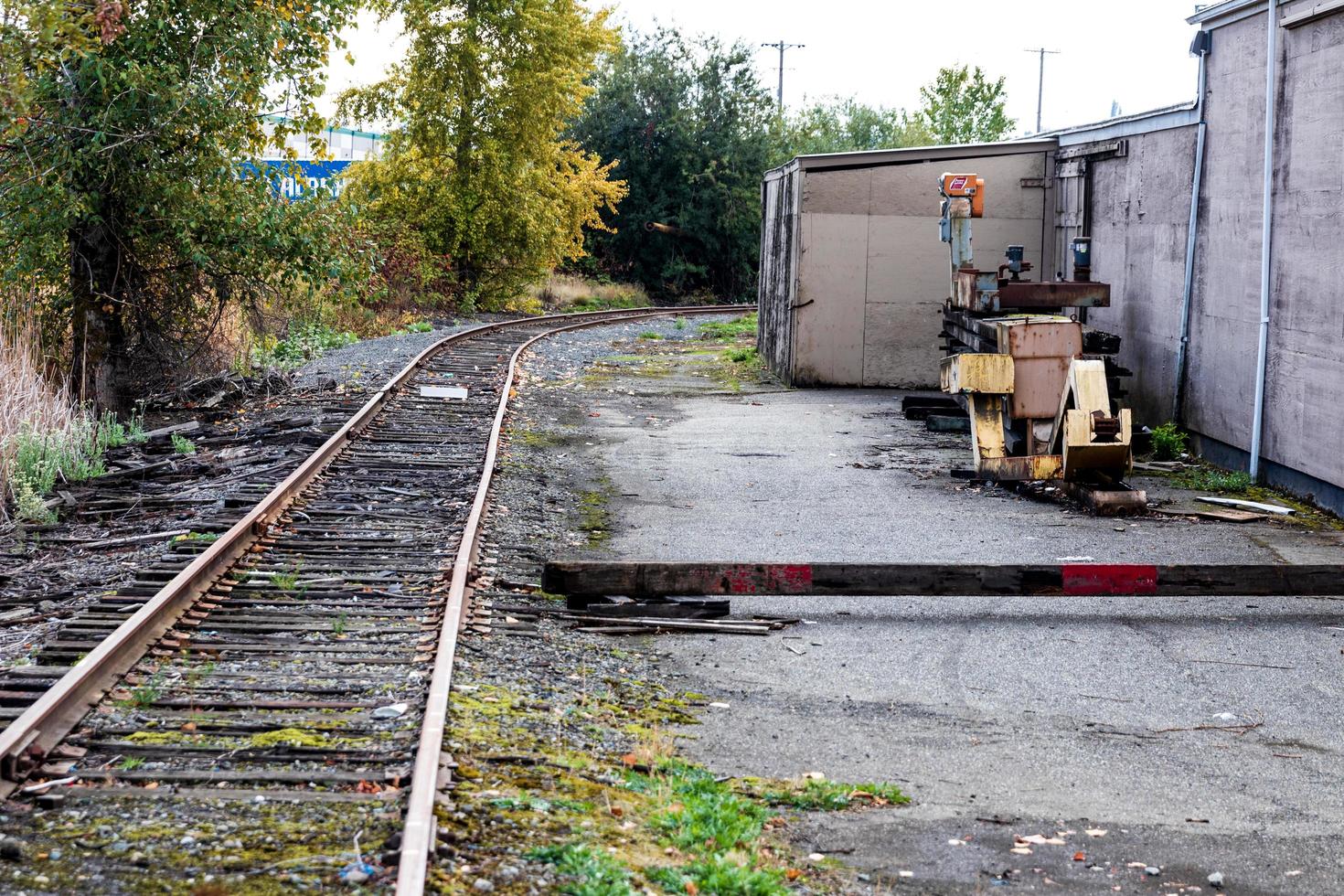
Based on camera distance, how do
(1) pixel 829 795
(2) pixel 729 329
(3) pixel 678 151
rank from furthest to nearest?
1. (3) pixel 678 151
2. (2) pixel 729 329
3. (1) pixel 829 795

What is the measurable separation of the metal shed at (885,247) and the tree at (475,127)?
55.0 feet

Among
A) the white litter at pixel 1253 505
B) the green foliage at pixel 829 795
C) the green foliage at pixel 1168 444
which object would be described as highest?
the green foliage at pixel 1168 444

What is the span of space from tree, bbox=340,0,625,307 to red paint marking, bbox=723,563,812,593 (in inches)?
1096

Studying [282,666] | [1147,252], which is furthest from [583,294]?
[282,666]

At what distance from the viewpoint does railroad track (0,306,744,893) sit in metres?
4.58

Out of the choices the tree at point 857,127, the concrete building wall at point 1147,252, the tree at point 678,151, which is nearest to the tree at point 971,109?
the tree at point 857,127

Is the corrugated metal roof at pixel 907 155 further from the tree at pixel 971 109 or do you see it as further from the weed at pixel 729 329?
the tree at pixel 971 109

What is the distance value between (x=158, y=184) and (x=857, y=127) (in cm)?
4619

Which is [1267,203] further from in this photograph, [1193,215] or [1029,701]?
[1029,701]

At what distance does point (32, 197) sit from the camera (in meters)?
13.2

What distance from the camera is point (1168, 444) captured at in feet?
43.8

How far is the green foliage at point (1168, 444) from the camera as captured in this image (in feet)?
43.7

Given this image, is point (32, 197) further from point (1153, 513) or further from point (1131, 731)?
point (1131, 731)

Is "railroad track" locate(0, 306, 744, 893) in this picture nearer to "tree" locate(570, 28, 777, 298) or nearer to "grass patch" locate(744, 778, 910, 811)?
"grass patch" locate(744, 778, 910, 811)
